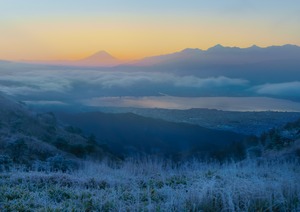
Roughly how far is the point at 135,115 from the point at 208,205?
71344 mm

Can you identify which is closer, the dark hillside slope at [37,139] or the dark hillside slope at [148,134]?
the dark hillside slope at [37,139]

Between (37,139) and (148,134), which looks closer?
(37,139)

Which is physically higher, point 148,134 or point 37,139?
point 37,139

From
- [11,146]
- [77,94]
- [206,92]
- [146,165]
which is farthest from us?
[206,92]

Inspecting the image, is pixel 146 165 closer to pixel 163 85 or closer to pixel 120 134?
pixel 120 134

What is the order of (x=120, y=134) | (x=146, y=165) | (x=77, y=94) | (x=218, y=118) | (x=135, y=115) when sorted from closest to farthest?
1. (x=146, y=165)
2. (x=120, y=134)
3. (x=218, y=118)
4. (x=135, y=115)
5. (x=77, y=94)

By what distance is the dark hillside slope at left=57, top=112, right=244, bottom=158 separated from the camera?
156 feet

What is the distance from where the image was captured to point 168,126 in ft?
222

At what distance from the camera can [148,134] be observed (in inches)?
2443

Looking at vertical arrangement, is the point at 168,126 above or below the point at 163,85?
below

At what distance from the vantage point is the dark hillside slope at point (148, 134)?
156 feet

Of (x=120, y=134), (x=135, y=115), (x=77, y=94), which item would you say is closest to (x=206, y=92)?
(x=77, y=94)

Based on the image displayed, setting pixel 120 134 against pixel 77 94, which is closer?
pixel 120 134

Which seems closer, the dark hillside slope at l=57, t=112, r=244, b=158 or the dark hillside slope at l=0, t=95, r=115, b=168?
the dark hillside slope at l=0, t=95, r=115, b=168
